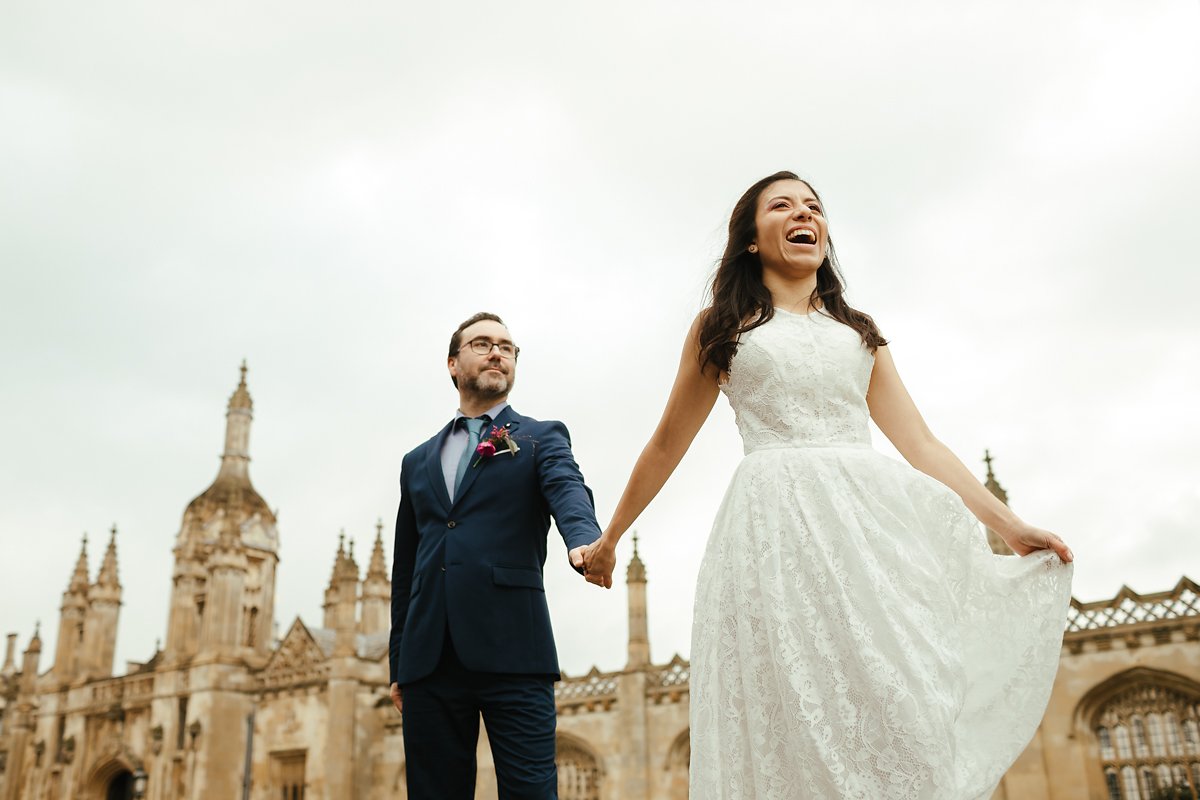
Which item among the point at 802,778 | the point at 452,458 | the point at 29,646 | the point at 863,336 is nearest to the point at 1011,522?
the point at 863,336

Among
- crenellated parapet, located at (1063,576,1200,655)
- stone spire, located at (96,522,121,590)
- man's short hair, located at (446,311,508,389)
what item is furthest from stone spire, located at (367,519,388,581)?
man's short hair, located at (446,311,508,389)

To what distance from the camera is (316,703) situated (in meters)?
27.7

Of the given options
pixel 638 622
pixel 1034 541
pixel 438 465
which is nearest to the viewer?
pixel 1034 541

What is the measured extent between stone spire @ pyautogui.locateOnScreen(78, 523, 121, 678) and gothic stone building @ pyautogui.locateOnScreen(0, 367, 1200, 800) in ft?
0.14

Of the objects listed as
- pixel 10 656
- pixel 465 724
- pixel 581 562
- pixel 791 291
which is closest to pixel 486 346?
pixel 581 562

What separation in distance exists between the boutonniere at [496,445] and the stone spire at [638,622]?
20123 millimetres

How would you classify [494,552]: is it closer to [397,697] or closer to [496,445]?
[496,445]

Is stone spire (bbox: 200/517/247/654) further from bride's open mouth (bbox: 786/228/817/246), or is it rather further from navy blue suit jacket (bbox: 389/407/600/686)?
bride's open mouth (bbox: 786/228/817/246)

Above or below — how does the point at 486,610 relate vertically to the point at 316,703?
below

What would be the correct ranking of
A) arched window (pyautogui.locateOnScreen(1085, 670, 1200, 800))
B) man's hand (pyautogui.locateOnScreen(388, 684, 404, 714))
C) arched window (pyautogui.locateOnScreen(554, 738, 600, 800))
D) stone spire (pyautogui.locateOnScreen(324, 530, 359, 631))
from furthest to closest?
stone spire (pyautogui.locateOnScreen(324, 530, 359, 631)) → arched window (pyautogui.locateOnScreen(554, 738, 600, 800)) → arched window (pyautogui.locateOnScreen(1085, 670, 1200, 800)) → man's hand (pyautogui.locateOnScreen(388, 684, 404, 714))

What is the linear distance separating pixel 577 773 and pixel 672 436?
2210 cm

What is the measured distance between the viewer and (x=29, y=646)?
36688 mm

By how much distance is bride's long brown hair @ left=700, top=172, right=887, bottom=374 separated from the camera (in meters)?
3.28

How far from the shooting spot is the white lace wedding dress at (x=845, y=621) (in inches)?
107
